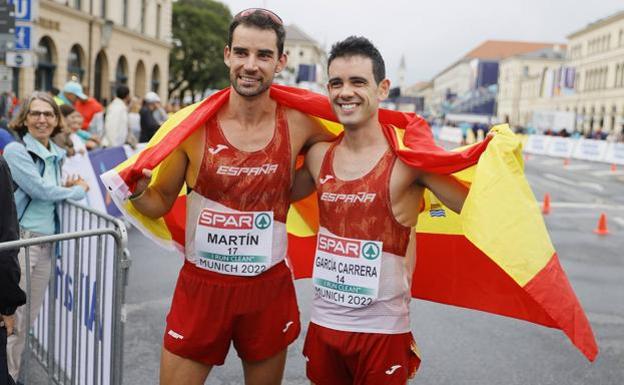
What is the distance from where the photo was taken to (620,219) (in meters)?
12.6

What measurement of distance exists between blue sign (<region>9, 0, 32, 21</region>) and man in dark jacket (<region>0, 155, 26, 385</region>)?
7024mm

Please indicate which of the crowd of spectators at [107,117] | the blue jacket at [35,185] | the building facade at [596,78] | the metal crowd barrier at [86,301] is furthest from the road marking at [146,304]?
the building facade at [596,78]

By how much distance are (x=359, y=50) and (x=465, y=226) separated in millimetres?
894

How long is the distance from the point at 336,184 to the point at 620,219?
440 inches

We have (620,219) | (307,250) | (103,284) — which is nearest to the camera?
(103,284)

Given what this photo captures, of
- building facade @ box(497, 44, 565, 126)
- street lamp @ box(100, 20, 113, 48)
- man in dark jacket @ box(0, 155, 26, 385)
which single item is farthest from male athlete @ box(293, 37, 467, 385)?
building facade @ box(497, 44, 565, 126)

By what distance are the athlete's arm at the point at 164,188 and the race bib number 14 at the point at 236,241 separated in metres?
0.23

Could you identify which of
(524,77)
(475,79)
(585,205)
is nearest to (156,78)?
(585,205)

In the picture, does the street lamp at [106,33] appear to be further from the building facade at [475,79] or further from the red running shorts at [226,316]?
the building facade at [475,79]

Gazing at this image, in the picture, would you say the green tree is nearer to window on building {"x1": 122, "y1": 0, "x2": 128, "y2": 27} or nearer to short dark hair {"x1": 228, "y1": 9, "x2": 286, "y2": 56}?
window on building {"x1": 122, "y1": 0, "x2": 128, "y2": 27}

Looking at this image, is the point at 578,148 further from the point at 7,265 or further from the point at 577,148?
the point at 7,265

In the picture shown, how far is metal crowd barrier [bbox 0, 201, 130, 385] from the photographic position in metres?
3.27

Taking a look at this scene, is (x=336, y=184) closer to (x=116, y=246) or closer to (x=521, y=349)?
(x=116, y=246)

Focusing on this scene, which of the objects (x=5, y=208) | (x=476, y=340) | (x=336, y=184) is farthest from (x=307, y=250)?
(x=476, y=340)
